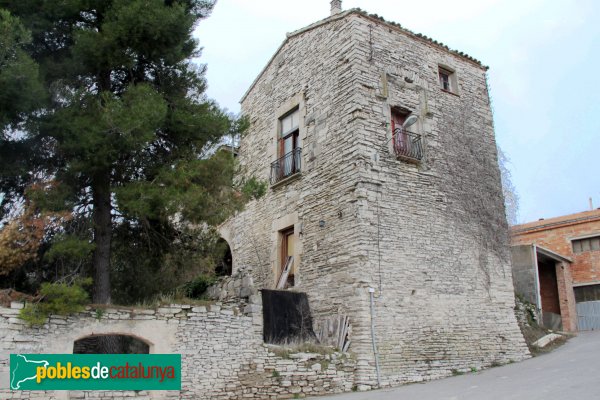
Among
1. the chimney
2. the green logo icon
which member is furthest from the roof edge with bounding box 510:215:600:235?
the green logo icon

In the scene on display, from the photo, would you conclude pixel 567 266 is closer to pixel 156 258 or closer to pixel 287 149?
pixel 287 149

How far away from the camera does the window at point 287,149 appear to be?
1294cm

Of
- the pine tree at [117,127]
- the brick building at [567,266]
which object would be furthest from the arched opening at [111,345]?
the brick building at [567,266]

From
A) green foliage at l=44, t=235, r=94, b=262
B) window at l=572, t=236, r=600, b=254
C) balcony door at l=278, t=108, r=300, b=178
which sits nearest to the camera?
green foliage at l=44, t=235, r=94, b=262

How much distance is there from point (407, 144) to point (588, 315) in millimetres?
11975

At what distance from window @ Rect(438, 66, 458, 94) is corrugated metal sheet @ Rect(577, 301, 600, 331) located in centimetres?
1079

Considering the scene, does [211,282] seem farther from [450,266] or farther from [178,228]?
[450,266]

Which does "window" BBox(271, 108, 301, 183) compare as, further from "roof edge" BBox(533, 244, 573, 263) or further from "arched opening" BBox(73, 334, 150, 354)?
"roof edge" BBox(533, 244, 573, 263)

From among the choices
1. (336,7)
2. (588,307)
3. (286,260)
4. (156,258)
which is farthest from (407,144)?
(588,307)

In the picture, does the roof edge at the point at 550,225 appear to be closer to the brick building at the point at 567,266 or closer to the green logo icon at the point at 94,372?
the brick building at the point at 567,266

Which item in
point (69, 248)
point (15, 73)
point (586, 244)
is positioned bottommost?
point (69, 248)

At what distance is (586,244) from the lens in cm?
2027

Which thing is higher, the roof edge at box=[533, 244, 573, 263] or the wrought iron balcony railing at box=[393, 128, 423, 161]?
the wrought iron balcony railing at box=[393, 128, 423, 161]

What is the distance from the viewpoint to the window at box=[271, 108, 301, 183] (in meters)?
12.9
